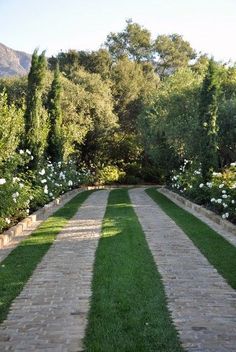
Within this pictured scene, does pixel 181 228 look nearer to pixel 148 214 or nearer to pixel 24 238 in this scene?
pixel 148 214

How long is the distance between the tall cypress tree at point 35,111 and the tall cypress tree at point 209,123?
19.6 feet

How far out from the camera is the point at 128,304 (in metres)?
5.72

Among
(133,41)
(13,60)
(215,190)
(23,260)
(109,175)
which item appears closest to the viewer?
(23,260)

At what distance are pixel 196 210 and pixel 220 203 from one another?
212cm

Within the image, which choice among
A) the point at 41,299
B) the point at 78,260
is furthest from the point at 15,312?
the point at 78,260

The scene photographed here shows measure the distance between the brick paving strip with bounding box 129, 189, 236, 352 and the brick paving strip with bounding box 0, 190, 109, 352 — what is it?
1.08 m

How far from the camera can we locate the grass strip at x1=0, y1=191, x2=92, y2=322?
6246mm

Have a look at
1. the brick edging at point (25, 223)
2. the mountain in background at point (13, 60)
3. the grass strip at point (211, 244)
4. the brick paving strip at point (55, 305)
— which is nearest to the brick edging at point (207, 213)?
the grass strip at point (211, 244)

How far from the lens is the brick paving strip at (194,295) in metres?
4.74

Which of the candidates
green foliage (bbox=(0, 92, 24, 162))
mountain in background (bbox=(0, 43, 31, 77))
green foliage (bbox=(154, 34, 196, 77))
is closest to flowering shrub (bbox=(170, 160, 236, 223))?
green foliage (bbox=(0, 92, 24, 162))

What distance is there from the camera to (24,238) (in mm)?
10289

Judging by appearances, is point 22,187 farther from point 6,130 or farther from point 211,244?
point 211,244

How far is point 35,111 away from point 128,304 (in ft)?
43.0

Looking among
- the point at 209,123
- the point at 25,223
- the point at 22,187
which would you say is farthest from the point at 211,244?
the point at 209,123
